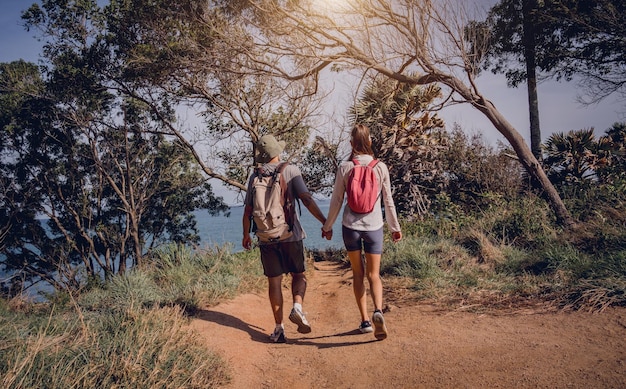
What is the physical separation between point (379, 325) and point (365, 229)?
2.83ft

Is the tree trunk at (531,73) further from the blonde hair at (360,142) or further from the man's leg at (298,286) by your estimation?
the man's leg at (298,286)

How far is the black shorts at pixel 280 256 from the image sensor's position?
3979mm

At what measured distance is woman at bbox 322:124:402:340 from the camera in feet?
12.3

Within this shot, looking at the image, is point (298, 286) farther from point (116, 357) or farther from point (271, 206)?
point (116, 357)

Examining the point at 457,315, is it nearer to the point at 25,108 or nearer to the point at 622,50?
the point at 622,50

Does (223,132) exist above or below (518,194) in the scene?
above

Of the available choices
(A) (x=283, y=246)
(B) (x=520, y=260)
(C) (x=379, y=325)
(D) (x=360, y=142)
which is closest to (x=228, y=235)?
(B) (x=520, y=260)

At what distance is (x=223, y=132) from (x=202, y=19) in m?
4.00

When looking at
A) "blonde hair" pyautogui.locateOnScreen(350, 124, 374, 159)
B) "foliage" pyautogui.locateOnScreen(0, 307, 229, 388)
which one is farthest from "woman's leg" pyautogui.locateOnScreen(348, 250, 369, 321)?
"foliage" pyautogui.locateOnScreen(0, 307, 229, 388)

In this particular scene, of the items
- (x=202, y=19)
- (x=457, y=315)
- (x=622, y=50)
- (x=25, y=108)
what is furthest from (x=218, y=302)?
(x=622, y=50)

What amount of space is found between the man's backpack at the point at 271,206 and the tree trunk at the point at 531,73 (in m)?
11.0

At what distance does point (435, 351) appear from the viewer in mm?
3449

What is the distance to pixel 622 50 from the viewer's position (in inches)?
497

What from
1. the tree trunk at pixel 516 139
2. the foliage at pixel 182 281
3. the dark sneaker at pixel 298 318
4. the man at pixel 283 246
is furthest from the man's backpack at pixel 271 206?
the tree trunk at pixel 516 139
